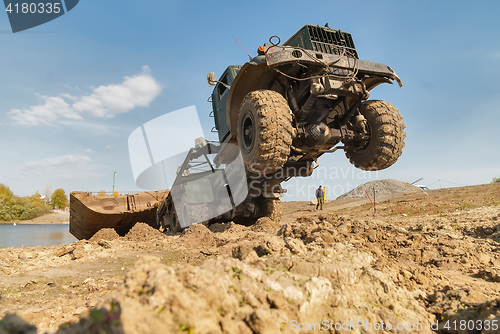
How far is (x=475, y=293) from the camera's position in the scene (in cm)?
234

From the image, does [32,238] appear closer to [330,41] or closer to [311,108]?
[311,108]

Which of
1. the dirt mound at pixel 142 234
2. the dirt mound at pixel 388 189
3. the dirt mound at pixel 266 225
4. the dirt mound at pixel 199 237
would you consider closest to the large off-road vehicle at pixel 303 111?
the dirt mound at pixel 266 225

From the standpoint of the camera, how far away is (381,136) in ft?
16.5

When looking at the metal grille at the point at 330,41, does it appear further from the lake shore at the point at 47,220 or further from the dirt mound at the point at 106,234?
the lake shore at the point at 47,220

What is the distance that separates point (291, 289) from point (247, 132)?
3.25 metres

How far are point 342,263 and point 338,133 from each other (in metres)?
3.05

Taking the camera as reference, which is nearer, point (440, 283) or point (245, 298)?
point (245, 298)

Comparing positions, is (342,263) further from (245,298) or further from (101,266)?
(101,266)

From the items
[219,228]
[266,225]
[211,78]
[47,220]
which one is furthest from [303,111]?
[47,220]

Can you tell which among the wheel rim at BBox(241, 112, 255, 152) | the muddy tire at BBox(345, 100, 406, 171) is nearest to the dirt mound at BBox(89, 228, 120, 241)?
the wheel rim at BBox(241, 112, 255, 152)

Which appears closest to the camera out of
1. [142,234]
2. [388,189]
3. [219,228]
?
[219,228]

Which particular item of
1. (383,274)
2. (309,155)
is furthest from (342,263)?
(309,155)

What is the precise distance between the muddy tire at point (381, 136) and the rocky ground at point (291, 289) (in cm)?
145

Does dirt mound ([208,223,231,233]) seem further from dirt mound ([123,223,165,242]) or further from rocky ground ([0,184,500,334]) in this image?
rocky ground ([0,184,500,334])
